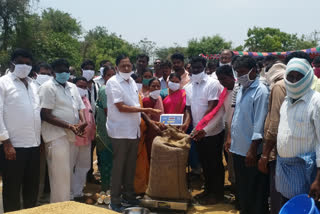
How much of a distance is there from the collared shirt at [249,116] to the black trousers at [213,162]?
108 centimetres

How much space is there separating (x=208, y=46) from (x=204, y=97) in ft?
163

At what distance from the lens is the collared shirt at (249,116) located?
3448mm

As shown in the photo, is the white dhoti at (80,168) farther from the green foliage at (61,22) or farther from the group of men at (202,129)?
the green foliage at (61,22)

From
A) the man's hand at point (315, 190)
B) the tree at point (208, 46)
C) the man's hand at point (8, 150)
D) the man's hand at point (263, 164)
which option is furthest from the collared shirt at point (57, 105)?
the tree at point (208, 46)

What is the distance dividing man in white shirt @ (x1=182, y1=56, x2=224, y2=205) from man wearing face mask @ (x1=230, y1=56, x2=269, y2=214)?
1.05m

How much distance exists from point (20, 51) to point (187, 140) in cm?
255

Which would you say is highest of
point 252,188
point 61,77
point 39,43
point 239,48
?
point 239,48

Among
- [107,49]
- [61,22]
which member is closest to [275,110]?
[107,49]

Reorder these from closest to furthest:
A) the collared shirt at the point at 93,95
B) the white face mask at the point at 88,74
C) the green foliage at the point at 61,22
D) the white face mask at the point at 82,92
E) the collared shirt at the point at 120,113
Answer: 1. the collared shirt at the point at 120,113
2. the white face mask at the point at 82,92
3. the collared shirt at the point at 93,95
4. the white face mask at the point at 88,74
5. the green foliage at the point at 61,22

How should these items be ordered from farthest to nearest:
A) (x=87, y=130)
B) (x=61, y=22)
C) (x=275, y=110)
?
(x=61, y=22) → (x=87, y=130) → (x=275, y=110)

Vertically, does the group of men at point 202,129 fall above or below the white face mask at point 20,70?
below

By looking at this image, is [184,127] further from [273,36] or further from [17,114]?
[273,36]

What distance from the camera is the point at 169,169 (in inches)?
175

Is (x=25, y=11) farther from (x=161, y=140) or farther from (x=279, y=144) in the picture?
(x=279, y=144)
